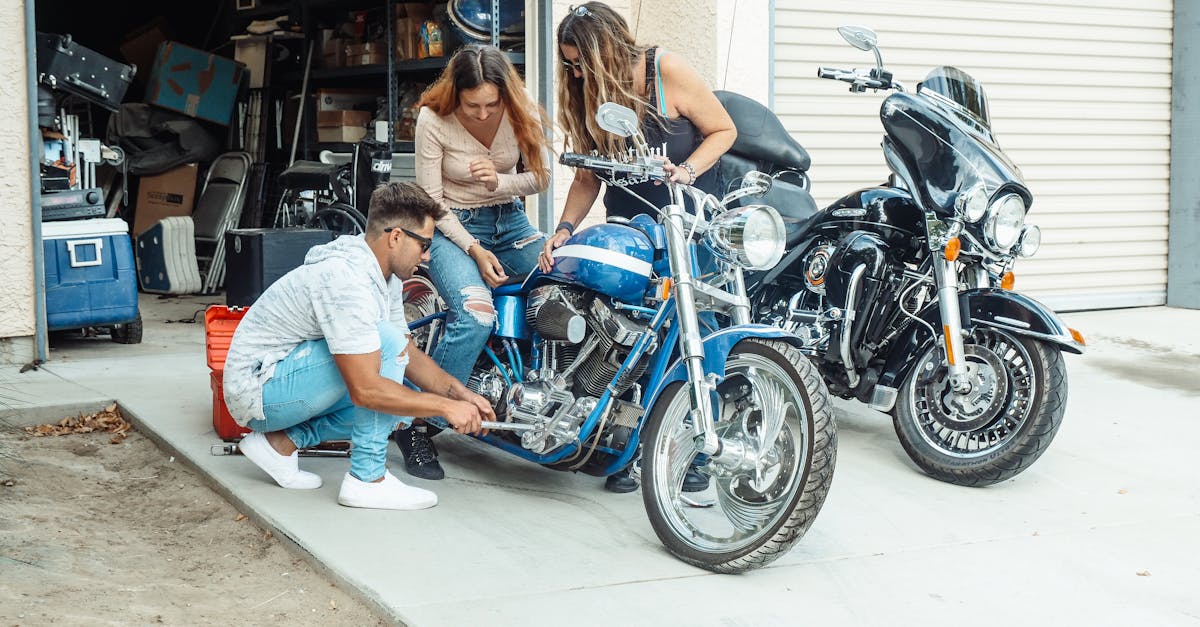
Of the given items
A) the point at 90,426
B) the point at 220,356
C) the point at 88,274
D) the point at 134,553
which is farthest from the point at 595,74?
the point at 88,274

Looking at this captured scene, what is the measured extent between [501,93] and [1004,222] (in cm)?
179

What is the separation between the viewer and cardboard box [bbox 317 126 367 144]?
348 inches

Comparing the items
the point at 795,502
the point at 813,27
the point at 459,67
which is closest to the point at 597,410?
the point at 795,502

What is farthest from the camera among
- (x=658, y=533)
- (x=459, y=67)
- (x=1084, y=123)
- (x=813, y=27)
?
(x=1084, y=123)

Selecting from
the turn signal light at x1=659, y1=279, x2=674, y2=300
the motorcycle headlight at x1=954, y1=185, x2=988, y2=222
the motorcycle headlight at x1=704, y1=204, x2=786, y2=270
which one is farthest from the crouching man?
the motorcycle headlight at x1=954, y1=185, x2=988, y2=222

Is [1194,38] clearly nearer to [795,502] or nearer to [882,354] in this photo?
[882,354]

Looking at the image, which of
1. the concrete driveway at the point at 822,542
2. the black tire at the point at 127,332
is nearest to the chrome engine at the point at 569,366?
the concrete driveway at the point at 822,542

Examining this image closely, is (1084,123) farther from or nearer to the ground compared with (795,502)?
farther from the ground

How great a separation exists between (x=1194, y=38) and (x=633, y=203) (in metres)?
6.09

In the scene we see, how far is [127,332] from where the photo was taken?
22.0 feet

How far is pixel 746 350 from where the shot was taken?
3.32 m

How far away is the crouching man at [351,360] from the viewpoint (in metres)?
3.62

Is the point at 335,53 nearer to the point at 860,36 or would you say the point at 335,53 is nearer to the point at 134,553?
the point at 860,36

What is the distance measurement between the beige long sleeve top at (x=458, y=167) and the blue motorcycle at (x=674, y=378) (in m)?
0.47
